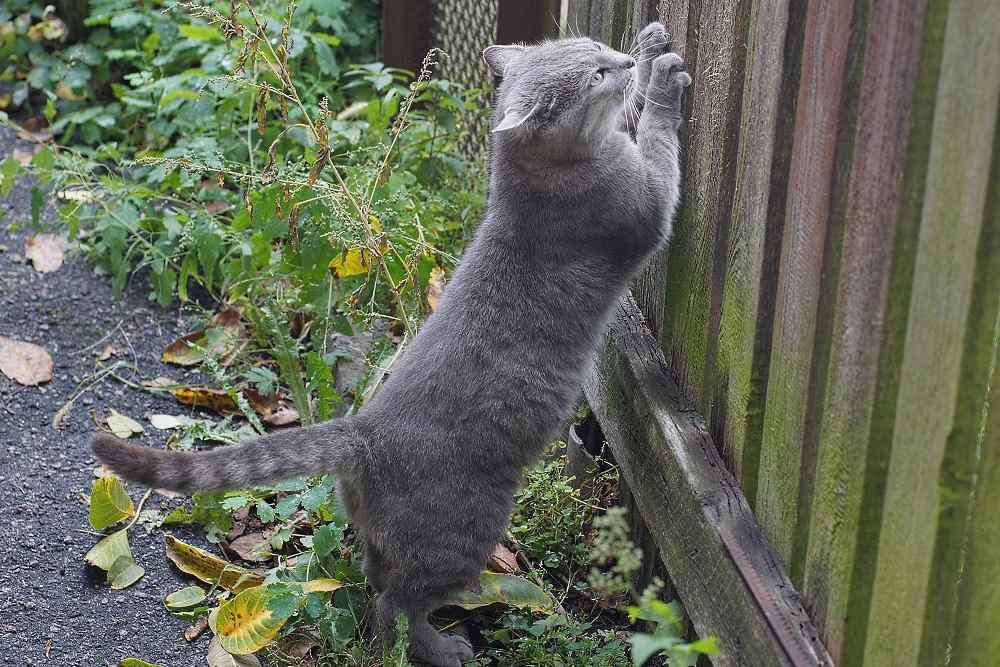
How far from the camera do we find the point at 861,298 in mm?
2064

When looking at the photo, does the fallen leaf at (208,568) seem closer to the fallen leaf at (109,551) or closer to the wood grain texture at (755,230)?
the fallen leaf at (109,551)

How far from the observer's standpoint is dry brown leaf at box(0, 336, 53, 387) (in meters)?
4.49

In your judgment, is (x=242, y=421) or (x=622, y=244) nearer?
(x=622, y=244)

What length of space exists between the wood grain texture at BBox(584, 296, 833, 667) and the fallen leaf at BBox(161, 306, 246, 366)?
171 cm

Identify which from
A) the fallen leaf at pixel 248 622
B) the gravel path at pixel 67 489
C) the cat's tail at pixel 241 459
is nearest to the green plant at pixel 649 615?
the cat's tail at pixel 241 459

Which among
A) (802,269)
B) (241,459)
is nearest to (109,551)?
(241,459)

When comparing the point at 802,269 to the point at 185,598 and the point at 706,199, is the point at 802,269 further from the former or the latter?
the point at 185,598

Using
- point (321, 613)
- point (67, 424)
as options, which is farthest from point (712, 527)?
point (67, 424)

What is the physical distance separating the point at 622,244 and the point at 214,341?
2.00 m

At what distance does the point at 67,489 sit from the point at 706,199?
95.2 inches

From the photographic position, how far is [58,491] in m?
3.92

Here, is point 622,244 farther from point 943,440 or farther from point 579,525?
point 943,440

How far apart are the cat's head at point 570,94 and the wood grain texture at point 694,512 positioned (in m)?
0.65

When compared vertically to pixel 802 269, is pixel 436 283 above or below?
below
